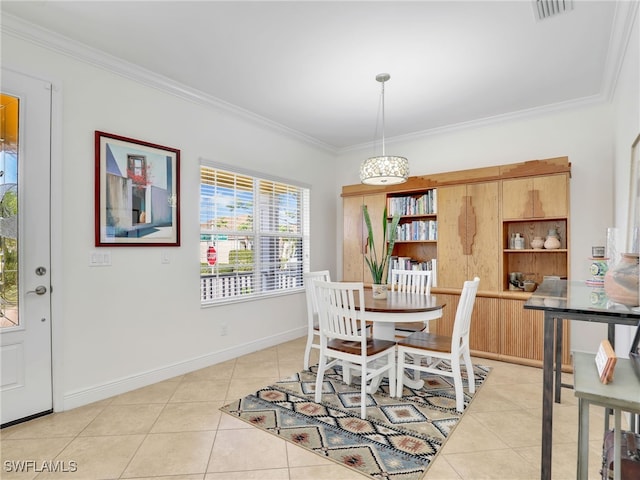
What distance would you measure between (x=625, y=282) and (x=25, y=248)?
11.0ft

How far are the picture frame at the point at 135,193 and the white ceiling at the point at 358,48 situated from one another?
0.69 meters

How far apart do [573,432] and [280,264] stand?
316 centimetres

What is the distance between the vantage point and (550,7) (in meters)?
2.12

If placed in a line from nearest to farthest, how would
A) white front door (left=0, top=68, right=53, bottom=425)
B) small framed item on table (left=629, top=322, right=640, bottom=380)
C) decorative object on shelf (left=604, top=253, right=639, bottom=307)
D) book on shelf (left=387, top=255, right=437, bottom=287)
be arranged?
small framed item on table (left=629, top=322, right=640, bottom=380) → decorative object on shelf (left=604, top=253, right=639, bottom=307) → white front door (left=0, top=68, right=53, bottom=425) → book on shelf (left=387, top=255, right=437, bottom=287)

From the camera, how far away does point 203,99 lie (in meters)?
3.33

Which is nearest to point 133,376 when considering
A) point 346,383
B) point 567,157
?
point 346,383

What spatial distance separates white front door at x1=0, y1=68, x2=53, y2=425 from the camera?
87.7 inches

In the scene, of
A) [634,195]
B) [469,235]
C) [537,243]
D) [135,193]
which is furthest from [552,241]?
[135,193]

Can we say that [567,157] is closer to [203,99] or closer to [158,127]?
[203,99]

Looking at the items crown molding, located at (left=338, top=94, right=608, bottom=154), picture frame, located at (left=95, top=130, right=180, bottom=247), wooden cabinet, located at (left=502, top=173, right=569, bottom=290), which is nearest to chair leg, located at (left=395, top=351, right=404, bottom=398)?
wooden cabinet, located at (left=502, top=173, right=569, bottom=290)

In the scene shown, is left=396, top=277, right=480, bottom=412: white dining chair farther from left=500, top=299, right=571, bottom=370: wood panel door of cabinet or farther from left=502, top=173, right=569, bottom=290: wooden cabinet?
left=502, top=173, right=569, bottom=290: wooden cabinet

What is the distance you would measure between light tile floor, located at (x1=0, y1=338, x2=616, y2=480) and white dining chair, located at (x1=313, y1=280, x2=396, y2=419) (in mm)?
596

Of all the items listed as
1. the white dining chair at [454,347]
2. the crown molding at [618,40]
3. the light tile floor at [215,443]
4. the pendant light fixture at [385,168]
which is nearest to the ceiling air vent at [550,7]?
the crown molding at [618,40]

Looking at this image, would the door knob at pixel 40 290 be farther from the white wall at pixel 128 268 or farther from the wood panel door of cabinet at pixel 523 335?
the wood panel door of cabinet at pixel 523 335
